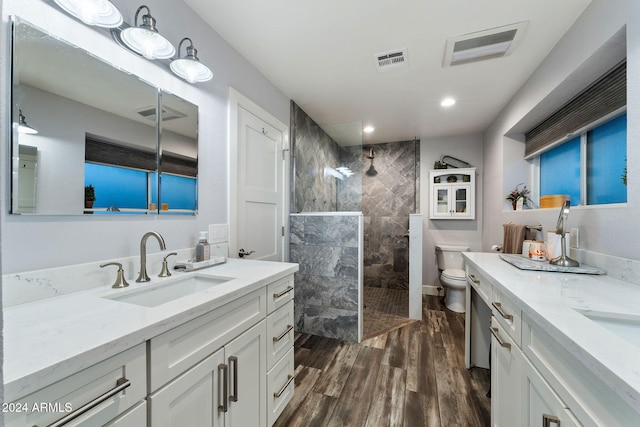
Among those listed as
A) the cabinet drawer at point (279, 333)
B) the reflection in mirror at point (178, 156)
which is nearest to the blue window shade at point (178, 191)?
the reflection in mirror at point (178, 156)

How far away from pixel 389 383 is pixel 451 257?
2073 mm

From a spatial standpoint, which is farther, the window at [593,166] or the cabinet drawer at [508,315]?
the window at [593,166]

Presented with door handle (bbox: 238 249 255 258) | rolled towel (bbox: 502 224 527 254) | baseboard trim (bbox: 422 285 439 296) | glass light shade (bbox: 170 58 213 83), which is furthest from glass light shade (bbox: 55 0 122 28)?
baseboard trim (bbox: 422 285 439 296)

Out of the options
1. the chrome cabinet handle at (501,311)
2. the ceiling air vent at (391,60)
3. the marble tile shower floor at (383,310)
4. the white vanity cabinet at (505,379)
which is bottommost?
the marble tile shower floor at (383,310)

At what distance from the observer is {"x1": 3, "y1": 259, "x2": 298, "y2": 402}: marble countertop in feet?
2.09

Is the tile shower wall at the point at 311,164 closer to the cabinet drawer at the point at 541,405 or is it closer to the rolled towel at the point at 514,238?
the rolled towel at the point at 514,238

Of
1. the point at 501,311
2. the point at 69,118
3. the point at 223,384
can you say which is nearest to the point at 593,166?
the point at 501,311

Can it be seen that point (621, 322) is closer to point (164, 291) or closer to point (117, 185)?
point (164, 291)

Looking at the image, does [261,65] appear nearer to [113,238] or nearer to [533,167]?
[113,238]

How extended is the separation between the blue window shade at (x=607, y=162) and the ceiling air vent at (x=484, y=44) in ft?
2.56

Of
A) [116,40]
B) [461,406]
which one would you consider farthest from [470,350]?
[116,40]

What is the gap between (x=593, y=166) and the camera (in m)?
1.90

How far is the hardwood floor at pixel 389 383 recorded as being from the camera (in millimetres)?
1629

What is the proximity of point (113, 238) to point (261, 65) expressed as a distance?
1601 millimetres
